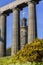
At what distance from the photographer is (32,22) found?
66.4 metres

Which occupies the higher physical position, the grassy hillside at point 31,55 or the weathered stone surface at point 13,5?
the weathered stone surface at point 13,5

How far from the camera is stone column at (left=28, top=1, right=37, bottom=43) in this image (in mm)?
65500

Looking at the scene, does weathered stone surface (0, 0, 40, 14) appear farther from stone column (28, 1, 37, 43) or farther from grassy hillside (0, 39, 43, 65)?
grassy hillside (0, 39, 43, 65)

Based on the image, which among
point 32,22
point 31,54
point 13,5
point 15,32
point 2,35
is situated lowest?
point 31,54

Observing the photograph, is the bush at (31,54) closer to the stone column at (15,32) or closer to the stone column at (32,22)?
the stone column at (32,22)

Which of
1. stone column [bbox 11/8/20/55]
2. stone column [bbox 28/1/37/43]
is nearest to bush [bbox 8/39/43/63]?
stone column [bbox 28/1/37/43]

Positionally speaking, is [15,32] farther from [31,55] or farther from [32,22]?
[31,55]

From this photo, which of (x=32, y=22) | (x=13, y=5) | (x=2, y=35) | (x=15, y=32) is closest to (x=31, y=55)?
(x=32, y=22)

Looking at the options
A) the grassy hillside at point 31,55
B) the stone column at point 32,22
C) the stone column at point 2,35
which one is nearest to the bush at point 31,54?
the grassy hillside at point 31,55

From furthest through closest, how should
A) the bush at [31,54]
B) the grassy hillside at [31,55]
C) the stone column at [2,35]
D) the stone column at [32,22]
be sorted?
the stone column at [2,35] < the stone column at [32,22] < the bush at [31,54] < the grassy hillside at [31,55]

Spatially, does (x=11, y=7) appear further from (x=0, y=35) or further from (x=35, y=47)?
(x=35, y=47)

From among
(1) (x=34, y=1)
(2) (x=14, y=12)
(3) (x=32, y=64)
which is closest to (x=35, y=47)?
(3) (x=32, y=64)

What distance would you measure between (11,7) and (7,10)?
7.57 feet

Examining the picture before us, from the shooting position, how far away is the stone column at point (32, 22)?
65.5m
